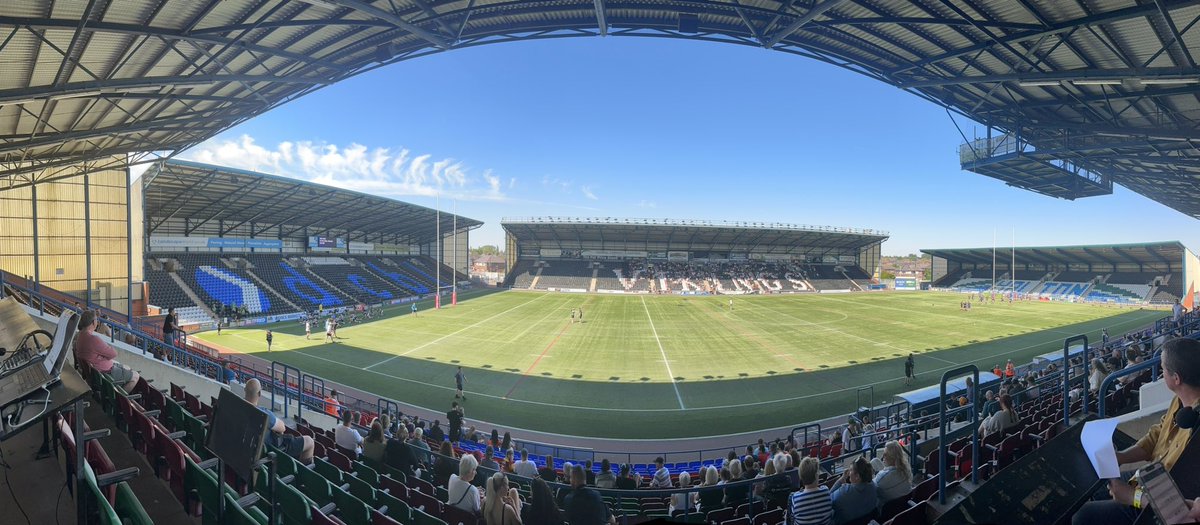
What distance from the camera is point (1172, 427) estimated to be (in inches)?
98.4

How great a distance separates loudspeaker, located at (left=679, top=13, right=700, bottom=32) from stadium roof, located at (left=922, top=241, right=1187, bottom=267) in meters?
72.0

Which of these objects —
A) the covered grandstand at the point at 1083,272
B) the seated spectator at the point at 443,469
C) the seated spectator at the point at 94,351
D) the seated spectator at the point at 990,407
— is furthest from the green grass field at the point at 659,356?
the covered grandstand at the point at 1083,272

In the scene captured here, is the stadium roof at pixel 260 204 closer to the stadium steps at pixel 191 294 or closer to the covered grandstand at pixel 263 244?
the covered grandstand at pixel 263 244

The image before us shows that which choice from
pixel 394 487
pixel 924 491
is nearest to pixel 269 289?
pixel 394 487

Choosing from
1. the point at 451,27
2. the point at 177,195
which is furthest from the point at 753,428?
the point at 177,195

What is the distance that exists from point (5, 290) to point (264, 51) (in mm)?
10702

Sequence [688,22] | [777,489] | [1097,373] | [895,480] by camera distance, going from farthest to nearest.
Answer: [688,22] → [1097,373] → [777,489] → [895,480]

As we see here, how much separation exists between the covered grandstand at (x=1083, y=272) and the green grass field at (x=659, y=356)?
520 inches

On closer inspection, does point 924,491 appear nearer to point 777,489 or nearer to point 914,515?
point 914,515

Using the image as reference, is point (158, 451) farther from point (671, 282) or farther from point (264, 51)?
point (671, 282)

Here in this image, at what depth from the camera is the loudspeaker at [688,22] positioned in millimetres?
11836

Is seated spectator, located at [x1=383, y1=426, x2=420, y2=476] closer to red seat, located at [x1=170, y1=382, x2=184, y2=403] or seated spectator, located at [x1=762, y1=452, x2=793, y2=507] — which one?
red seat, located at [x1=170, y1=382, x2=184, y2=403]

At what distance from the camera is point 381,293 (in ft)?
163

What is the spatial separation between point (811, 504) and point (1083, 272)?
88.6 m
